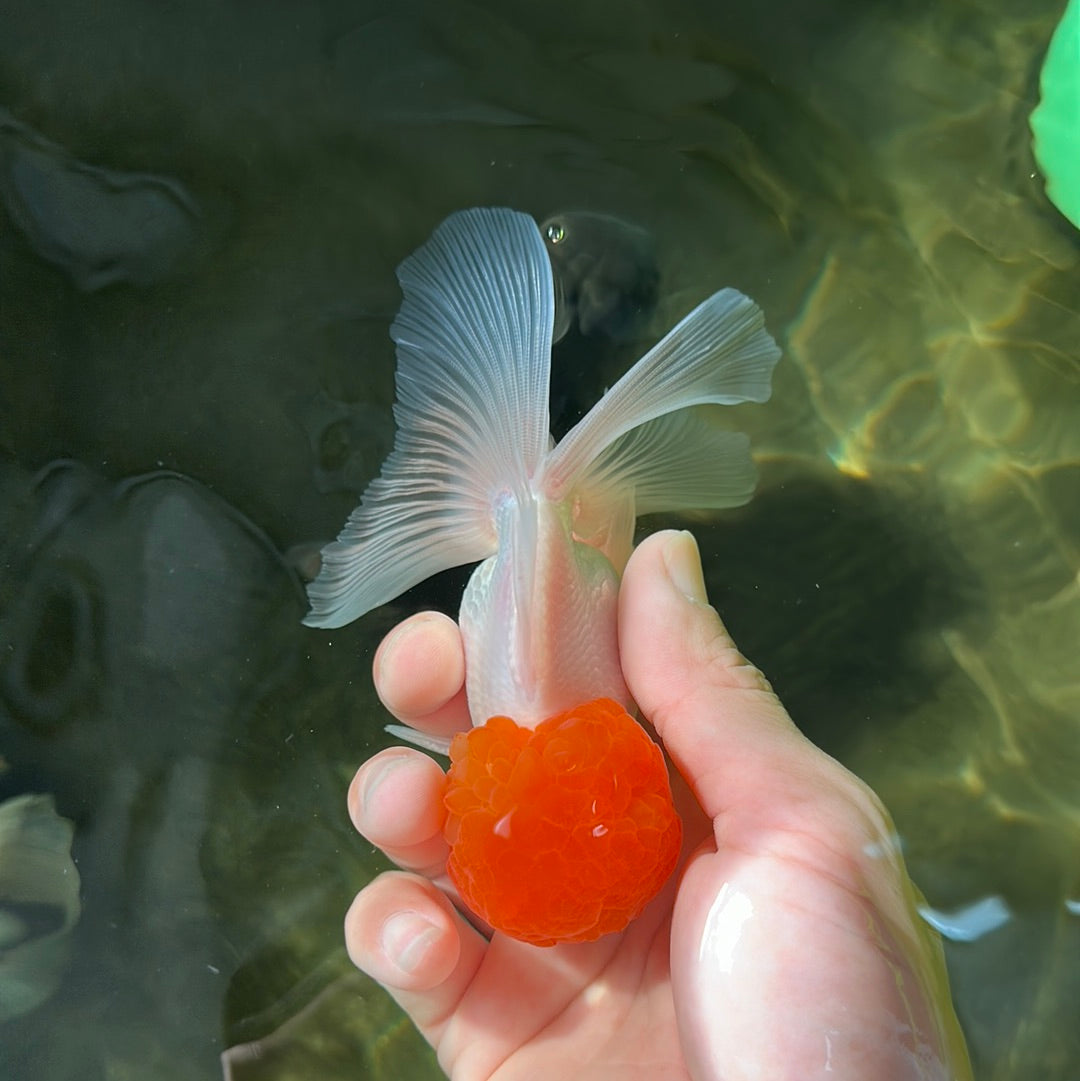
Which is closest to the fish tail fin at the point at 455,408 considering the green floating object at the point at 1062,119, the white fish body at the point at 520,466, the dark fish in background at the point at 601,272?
the white fish body at the point at 520,466

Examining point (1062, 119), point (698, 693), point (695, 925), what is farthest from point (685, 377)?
point (1062, 119)

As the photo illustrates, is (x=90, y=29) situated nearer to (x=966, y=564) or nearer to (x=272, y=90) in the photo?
(x=272, y=90)

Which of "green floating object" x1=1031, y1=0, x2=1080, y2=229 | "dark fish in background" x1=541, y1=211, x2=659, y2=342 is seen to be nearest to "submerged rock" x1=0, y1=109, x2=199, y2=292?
"dark fish in background" x1=541, y1=211, x2=659, y2=342

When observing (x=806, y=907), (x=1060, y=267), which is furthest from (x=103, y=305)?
(x=1060, y=267)

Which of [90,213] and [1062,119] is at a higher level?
[1062,119]

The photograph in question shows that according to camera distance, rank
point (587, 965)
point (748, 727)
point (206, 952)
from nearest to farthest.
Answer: point (748, 727) → point (587, 965) → point (206, 952)

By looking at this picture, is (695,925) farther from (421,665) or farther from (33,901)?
(33,901)

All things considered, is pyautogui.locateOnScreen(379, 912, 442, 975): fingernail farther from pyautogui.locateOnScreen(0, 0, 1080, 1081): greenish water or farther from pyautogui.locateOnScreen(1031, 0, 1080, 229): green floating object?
pyautogui.locateOnScreen(1031, 0, 1080, 229): green floating object

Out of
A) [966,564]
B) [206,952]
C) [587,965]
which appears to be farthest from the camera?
[966,564]
